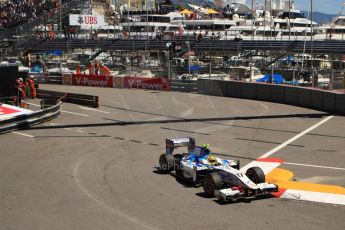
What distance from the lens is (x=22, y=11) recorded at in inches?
2628

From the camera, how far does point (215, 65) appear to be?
137 feet

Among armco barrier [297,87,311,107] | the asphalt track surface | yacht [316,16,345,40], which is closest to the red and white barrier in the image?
the asphalt track surface

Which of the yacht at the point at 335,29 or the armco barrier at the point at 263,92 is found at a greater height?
the yacht at the point at 335,29

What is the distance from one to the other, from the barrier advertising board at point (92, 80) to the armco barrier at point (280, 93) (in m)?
8.57

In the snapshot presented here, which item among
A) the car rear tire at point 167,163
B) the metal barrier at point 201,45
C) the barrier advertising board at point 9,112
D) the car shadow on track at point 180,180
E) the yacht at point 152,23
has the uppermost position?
the yacht at point 152,23

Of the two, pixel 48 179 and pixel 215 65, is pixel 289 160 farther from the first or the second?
pixel 215 65

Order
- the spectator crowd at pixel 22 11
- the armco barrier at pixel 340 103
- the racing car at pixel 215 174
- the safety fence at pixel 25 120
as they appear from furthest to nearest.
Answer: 1. the spectator crowd at pixel 22 11
2. the armco barrier at pixel 340 103
3. the safety fence at pixel 25 120
4. the racing car at pixel 215 174

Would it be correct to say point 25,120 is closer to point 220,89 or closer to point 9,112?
point 9,112

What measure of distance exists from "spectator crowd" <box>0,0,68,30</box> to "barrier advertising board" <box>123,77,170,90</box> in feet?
99.8

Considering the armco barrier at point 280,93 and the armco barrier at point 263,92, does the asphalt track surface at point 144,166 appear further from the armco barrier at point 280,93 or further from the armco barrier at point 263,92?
the armco barrier at point 263,92

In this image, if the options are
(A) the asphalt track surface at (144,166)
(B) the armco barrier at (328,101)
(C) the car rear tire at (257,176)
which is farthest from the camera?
(B) the armco barrier at (328,101)

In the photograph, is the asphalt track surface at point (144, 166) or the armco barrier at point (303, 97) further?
the armco barrier at point (303, 97)

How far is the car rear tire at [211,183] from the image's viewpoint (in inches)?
418

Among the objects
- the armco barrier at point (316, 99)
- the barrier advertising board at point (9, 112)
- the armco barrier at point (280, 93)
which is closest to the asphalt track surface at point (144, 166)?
the armco barrier at point (316, 99)
